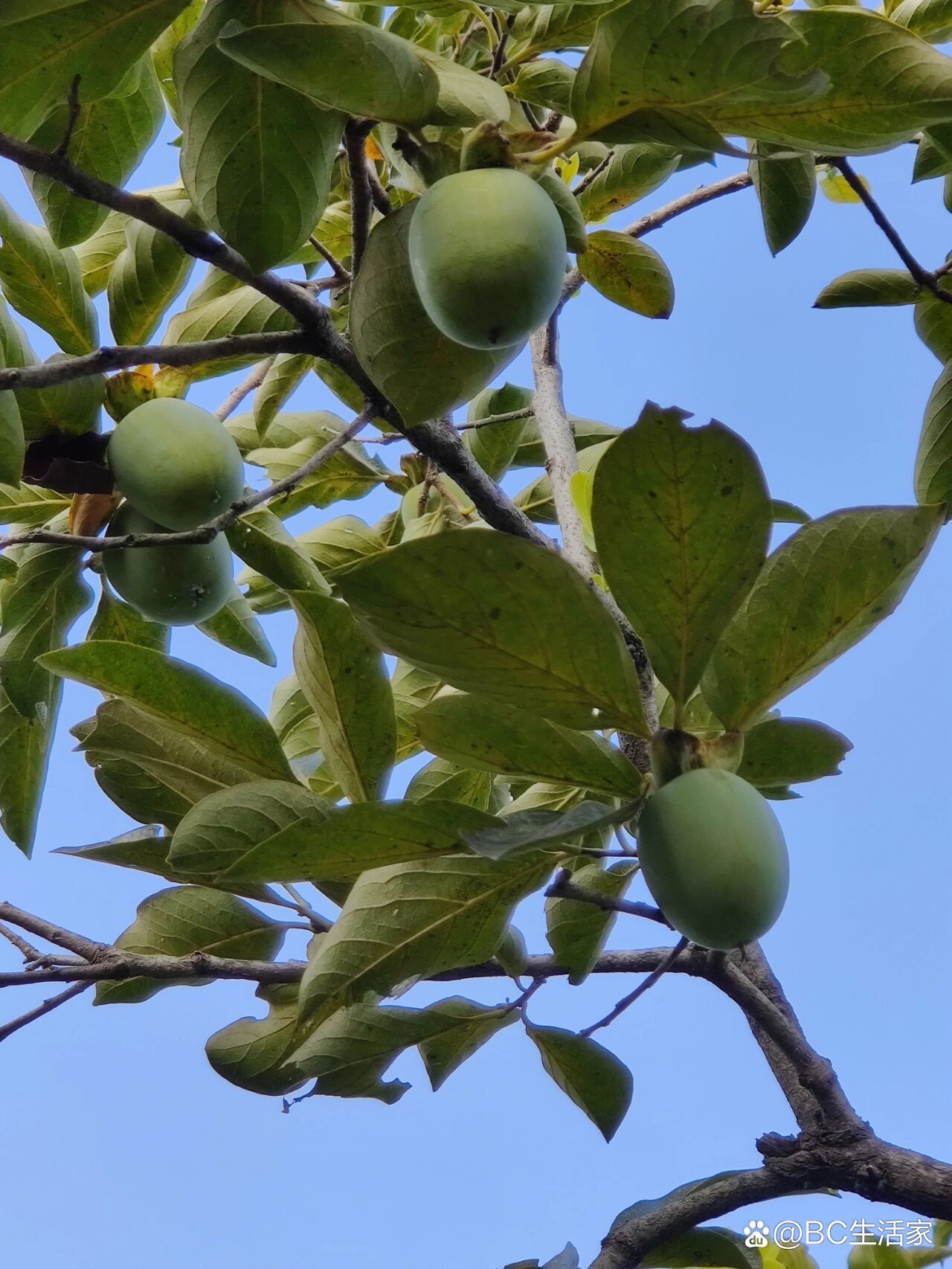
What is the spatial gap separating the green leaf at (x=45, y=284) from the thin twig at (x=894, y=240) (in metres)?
0.80

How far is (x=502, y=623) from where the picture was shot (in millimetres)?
768

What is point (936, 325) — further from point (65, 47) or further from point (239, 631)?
point (65, 47)

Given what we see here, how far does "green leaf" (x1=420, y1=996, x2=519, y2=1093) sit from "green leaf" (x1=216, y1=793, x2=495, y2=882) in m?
0.38

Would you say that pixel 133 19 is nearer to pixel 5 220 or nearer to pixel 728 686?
pixel 5 220

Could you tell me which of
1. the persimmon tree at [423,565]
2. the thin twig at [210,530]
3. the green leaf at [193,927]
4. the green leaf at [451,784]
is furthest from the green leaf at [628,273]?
the green leaf at [193,927]

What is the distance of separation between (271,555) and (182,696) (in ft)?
0.90

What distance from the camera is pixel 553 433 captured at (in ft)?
5.40

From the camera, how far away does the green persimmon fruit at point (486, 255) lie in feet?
2.50

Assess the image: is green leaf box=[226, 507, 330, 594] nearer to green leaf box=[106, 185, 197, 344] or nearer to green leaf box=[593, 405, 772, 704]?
green leaf box=[106, 185, 197, 344]

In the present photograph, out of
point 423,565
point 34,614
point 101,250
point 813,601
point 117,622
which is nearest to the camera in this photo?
point 423,565

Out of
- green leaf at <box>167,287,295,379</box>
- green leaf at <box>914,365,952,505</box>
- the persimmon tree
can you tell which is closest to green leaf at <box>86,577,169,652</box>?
the persimmon tree

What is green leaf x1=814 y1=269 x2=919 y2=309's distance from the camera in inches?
55.1

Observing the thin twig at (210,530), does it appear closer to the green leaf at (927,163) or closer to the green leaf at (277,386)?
the green leaf at (277,386)

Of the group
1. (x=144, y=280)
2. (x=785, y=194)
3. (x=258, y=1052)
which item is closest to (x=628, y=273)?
(x=785, y=194)
